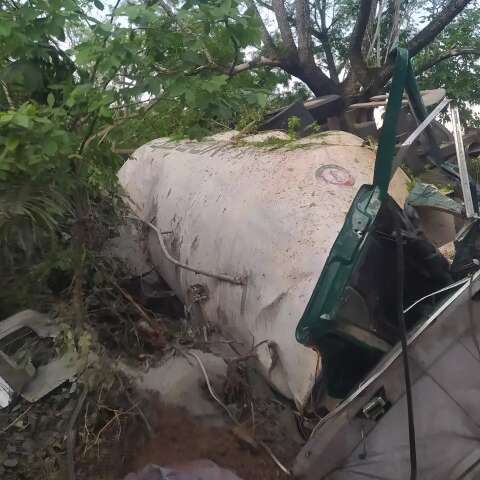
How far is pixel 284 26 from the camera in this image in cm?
899

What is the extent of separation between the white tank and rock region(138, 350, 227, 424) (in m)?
0.19

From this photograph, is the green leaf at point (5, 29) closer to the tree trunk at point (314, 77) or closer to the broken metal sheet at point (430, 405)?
the broken metal sheet at point (430, 405)

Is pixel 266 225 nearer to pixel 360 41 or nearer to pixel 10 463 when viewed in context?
pixel 10 463

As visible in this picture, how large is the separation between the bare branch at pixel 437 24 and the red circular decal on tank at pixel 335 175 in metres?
6.43

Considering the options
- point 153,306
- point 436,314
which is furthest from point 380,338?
point 153,306

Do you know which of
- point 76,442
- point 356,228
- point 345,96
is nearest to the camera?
Answer: point 356,228

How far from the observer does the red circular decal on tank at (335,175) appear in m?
2.76

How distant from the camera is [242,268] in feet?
9.39

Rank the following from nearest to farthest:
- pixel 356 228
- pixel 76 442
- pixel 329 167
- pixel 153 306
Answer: pixel 356 228 < pixel 76 442 < pixel 329 167 < pixel 153 306

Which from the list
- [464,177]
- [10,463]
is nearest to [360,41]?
[464,177]

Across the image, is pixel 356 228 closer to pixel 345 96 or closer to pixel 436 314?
pixel 436 314

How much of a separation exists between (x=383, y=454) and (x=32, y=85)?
187cm

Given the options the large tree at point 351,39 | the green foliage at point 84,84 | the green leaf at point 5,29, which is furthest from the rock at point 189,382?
the large tree at point 351,39

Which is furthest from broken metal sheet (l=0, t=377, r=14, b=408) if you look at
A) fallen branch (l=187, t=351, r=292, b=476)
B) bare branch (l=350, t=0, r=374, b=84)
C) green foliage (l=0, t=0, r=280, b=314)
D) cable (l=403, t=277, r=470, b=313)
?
bare branch (l=350, t=0, r=374, b=84)
